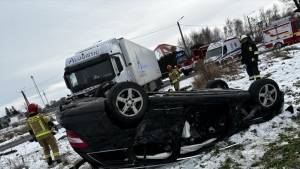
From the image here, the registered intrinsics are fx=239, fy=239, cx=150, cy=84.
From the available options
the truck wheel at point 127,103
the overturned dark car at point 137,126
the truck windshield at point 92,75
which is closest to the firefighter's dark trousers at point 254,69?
the overturned dark car at point 137,126

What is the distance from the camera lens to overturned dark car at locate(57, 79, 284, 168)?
266 cm

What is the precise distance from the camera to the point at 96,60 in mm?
8836

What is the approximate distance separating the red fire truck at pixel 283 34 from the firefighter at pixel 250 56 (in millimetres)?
17028

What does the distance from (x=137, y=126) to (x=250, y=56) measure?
579 cm

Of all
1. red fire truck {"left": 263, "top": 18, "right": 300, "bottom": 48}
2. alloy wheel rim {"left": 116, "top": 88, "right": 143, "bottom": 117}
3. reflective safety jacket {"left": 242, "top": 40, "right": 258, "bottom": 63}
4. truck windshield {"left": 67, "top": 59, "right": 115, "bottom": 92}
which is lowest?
red fire truck {"left": 263, "top": 18, "right": 300, "bottom": 48}

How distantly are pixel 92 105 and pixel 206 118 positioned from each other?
1.73 m

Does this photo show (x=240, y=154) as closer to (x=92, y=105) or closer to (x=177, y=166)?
(x=177, y=166)

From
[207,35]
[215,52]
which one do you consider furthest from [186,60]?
[207,35]

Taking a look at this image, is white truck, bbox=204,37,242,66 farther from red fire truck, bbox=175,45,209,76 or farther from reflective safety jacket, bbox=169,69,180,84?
reflective safety jacket, bbox=169,69,180,84

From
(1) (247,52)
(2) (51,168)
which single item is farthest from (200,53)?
(2) (51,168)

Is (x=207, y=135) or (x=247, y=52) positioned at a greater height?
(x=247, y=52)

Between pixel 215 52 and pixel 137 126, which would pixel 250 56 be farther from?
pixel 215 52

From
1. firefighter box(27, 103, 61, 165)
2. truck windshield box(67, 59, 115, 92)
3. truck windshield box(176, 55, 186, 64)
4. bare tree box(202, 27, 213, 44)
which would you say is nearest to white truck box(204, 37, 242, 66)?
truck windshield box(176, 55, 186, 64)

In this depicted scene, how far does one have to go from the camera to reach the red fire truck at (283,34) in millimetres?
21188
